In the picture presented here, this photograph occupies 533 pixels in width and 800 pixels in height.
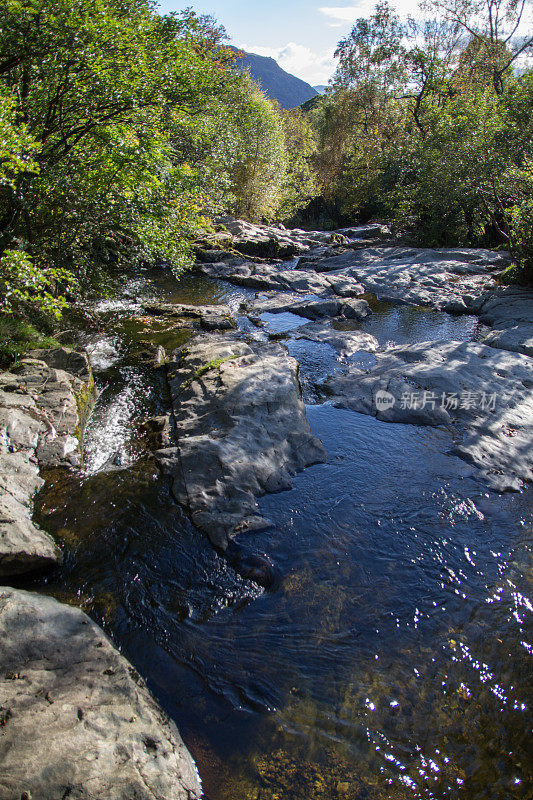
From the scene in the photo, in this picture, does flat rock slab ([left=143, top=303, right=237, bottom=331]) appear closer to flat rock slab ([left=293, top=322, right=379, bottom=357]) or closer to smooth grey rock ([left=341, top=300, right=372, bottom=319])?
flat rock slab ([left=293, top=322, right=379, bottom=357])

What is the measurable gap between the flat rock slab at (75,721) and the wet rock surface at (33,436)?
31.7 inches

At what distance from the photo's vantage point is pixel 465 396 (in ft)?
26.3

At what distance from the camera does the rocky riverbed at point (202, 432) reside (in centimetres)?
279

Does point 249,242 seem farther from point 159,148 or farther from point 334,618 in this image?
point 334,618

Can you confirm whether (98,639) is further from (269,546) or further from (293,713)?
(269,546)

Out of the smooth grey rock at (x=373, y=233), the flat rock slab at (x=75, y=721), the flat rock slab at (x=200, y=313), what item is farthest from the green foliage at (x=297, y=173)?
the flat rock slab at (x=75, y=721)

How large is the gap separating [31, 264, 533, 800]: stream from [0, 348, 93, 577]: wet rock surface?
10.7 inches

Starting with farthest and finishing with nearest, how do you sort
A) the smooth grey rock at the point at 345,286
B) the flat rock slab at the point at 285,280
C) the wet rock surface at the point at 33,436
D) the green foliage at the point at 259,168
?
the green foliage at the point at 259,168 → the flat rock slab at the point at 285,280 → the smooth grey rock at the point at 345,286 → the wet rock surface at the point at 33,436

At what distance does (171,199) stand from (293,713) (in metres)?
11.6

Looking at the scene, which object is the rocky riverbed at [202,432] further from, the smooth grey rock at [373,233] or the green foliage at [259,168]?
the green foliage at [259,168]

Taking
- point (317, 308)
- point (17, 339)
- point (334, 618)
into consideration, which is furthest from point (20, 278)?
point (317, 308)

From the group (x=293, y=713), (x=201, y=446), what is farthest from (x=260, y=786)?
(x=201, y=446)

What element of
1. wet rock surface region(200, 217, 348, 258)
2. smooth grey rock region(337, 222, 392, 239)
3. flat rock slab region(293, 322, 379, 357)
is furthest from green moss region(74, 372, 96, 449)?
smooth grey rock region(337, 222, 392, 239)

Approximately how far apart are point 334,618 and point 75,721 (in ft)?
8.14
